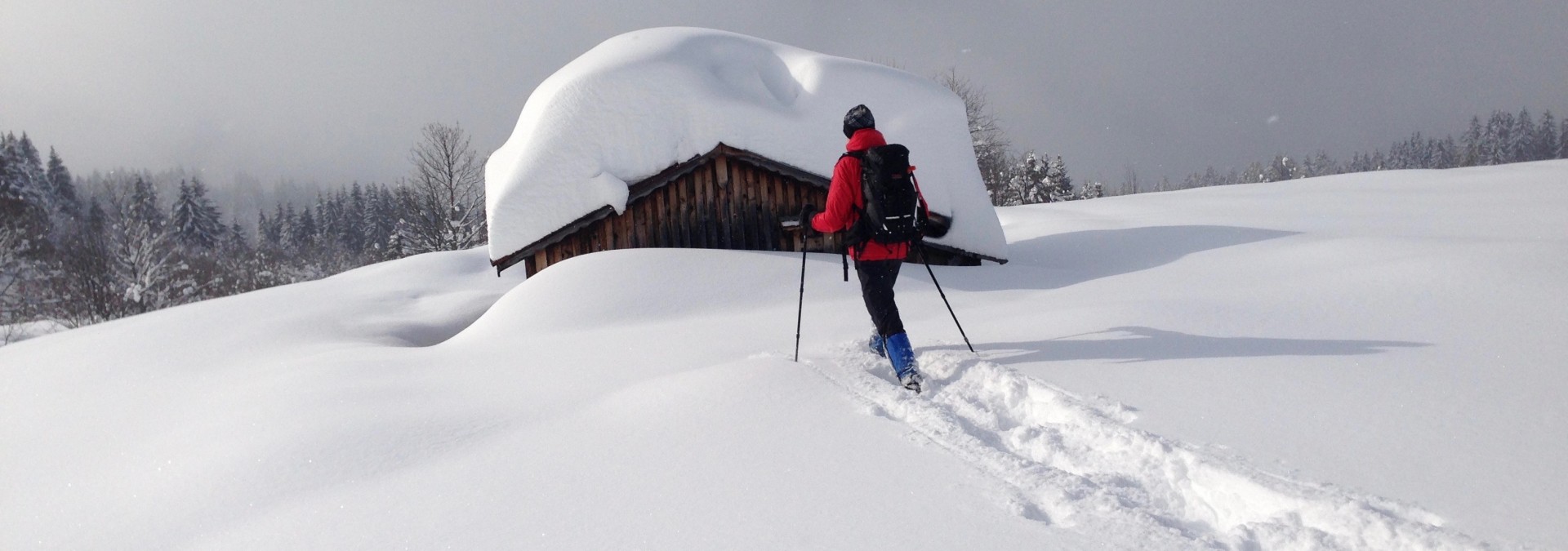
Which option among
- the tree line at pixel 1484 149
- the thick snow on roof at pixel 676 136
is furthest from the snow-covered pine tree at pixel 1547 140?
the thick snow on roof at pixel 676 136

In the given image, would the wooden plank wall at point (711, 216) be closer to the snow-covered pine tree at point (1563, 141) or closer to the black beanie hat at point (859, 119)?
the black beanie hat at point (859, 119)

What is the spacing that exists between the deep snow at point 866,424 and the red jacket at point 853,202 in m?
0.88

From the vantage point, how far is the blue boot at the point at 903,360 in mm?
4430

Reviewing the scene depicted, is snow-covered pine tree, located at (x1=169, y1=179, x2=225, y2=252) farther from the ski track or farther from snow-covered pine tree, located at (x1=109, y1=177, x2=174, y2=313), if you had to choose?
the ski track

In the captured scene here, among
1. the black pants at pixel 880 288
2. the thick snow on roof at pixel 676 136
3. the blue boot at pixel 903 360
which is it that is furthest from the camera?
the thick snow on roof at pixel 676 136

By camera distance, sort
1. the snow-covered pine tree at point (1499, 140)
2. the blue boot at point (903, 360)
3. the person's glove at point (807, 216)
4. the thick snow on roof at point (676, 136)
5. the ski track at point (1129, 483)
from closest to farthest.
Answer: the ski track at point (1129, 483)
the blue boot at point (903, 360)
the person's glove at point (807, 216)
the thick snow on roof at point (676, 136)
the snow-covered pine tree at point (1499, 140)

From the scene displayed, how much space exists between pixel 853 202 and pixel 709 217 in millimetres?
7268

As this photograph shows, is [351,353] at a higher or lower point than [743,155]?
lower

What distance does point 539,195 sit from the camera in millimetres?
11531

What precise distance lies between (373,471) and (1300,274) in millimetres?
→ 8287

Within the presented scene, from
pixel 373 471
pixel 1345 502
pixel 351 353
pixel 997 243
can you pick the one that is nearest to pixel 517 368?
pixel 373 471

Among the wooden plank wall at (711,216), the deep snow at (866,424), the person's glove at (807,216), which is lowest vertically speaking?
the deep snow at (866,424)

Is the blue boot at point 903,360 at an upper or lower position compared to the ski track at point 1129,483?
upper

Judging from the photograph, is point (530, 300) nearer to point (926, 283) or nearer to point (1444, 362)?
point (926, 283)
